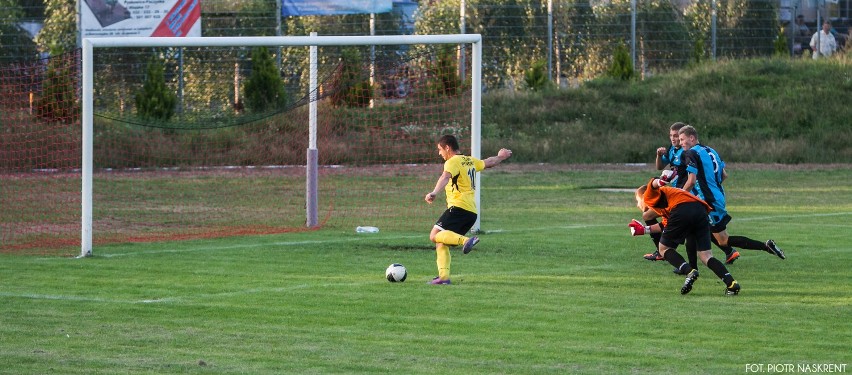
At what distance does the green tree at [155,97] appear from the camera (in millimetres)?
31750

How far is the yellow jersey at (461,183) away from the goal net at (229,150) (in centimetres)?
424

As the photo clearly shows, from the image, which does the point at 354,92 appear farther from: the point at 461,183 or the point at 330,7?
the point at 330,7

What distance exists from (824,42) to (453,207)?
28998 millimetres

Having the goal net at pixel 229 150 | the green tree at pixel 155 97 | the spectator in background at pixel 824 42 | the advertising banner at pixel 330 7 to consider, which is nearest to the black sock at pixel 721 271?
the goal net at pixel 229 150

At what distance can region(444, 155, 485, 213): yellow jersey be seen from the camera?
43.1ft

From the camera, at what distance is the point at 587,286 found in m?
12.8

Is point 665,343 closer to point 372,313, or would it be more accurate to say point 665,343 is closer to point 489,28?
point 372,313

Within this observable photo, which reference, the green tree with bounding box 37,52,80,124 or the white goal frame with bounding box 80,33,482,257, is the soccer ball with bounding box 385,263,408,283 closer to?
the white goal frame with bounding box 80,33,482,257

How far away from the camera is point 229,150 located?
27.2m

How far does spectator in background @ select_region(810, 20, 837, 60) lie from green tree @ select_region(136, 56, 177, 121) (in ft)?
62.8

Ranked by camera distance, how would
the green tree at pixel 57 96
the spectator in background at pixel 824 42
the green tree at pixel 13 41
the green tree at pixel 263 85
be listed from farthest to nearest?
the spectator in background at pixel 824 42
the green tree at pixel 13 41
the green tree at pixel 263 85
the green tree at pixel 57 96

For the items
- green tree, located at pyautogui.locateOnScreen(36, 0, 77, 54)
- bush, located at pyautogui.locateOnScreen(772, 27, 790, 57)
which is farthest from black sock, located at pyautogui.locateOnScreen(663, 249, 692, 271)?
bush, located at pyautogui.locateOnScreen(772, 27, 790, 57)

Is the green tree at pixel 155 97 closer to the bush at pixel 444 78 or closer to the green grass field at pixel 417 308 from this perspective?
the bush at pixel 444 78

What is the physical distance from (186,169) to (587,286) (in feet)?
57.0
